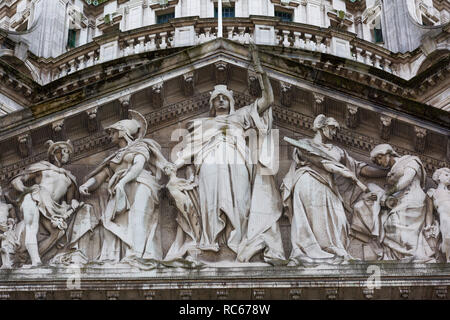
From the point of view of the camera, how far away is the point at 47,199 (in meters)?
17.1

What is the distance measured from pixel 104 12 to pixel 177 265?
22381 millimetres

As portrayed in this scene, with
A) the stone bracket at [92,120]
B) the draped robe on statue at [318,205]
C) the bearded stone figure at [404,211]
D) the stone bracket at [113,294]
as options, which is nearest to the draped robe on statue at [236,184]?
the draped robe on statue at [318,205]

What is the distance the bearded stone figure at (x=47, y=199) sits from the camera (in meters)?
16.7

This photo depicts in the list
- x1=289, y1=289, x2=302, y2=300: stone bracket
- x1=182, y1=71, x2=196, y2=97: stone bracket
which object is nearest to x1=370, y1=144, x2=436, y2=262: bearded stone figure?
x1=289, y1=289, x2=302, y2=300: stone bracket

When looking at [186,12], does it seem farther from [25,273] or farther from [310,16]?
[25,273]

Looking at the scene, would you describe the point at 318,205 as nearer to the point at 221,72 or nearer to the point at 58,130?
the point at 221,72

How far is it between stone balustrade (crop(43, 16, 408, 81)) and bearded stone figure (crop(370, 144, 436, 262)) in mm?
11242

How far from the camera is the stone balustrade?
2873 cm

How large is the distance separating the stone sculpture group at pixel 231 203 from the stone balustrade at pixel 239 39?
10966mm

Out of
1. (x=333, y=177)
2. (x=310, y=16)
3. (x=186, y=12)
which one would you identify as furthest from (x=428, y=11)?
(x=333, y=177)

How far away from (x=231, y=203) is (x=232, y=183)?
404mm

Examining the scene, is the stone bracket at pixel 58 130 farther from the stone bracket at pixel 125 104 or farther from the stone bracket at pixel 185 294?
the stone bracket at pixel 185 294

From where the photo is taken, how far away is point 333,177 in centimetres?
1731

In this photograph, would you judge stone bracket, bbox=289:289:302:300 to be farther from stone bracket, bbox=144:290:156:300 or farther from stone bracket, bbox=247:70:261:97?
stone bracket, bbox=247:70:261:97
